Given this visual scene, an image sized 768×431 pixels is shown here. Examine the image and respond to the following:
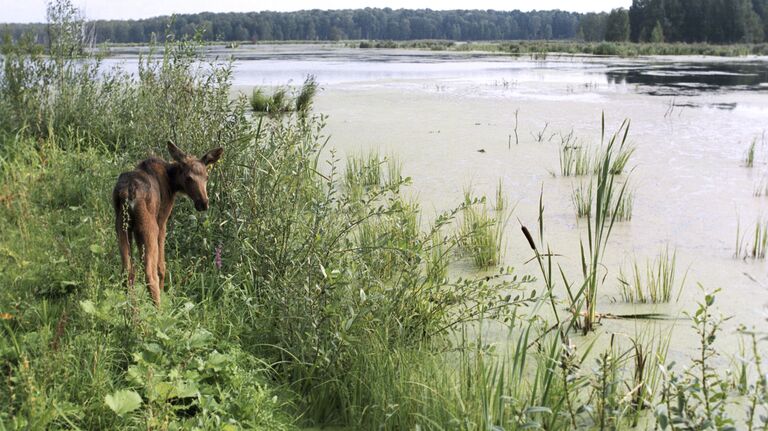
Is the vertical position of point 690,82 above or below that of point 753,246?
above

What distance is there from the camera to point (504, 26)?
105 meters

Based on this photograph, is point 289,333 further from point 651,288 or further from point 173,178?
point 651,288

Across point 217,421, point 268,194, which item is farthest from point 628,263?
point 217,421

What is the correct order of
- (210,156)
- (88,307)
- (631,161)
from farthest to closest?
(631,161) < (210,156) < (88,307)

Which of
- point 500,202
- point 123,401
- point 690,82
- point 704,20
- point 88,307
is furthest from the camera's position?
point 704,20

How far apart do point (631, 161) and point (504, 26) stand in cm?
10266

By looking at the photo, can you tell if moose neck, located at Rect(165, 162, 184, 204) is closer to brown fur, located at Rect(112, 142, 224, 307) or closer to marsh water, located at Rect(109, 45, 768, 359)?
brown fur, located at Rect(112, 142, 224, 307)

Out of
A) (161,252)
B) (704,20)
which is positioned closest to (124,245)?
(161,252)

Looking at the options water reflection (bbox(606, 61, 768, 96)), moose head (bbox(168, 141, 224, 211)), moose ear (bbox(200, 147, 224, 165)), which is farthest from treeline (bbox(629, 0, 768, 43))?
moose head (bbox(168, 141, 224, 211))

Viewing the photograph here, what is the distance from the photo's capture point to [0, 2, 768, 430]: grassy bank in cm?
214

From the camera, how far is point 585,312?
3.30 m

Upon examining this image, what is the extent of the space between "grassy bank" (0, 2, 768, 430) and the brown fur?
0.41 ft

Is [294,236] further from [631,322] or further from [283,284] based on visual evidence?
[631,322]

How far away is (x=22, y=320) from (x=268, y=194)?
3.79 feet
